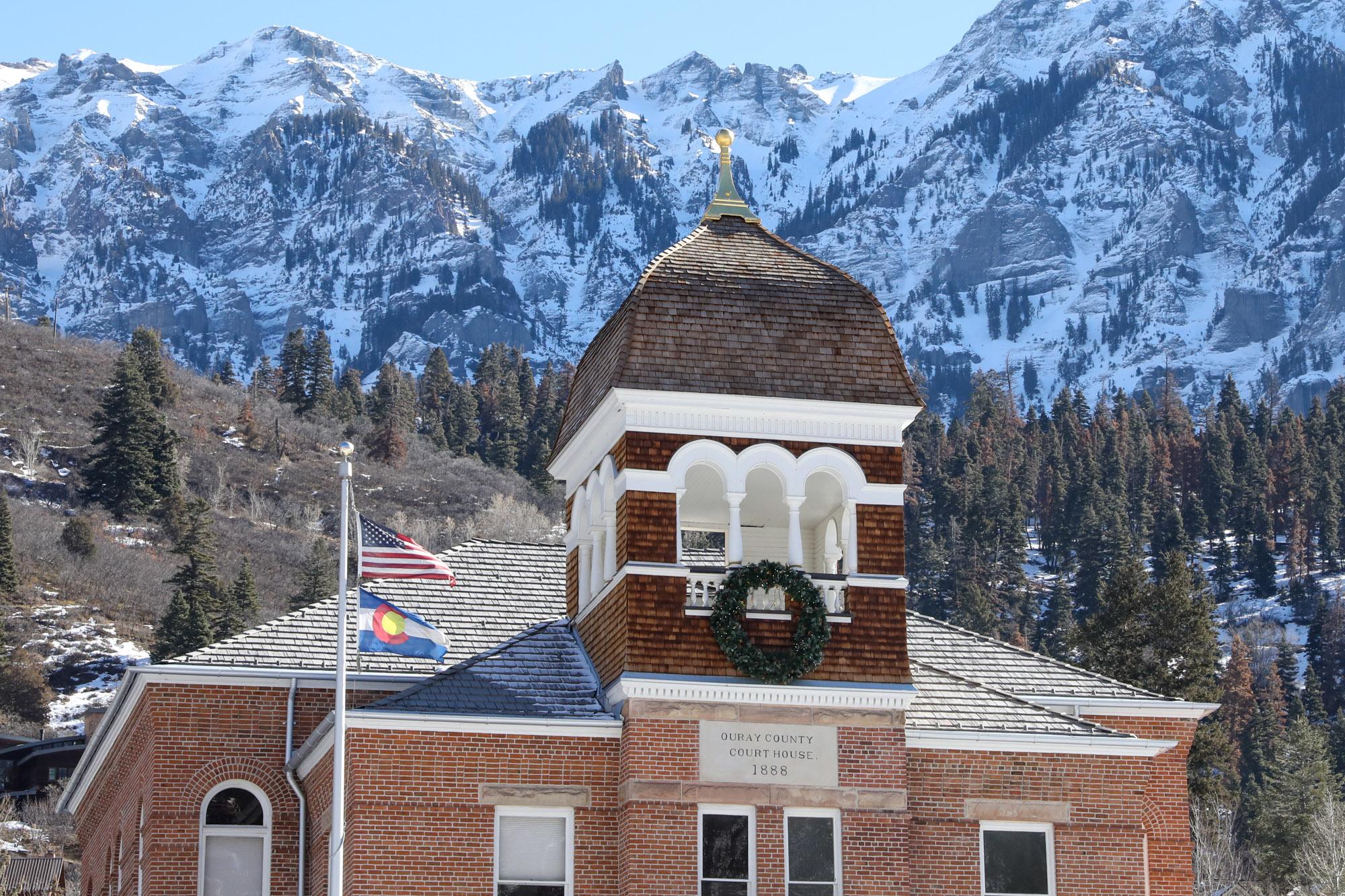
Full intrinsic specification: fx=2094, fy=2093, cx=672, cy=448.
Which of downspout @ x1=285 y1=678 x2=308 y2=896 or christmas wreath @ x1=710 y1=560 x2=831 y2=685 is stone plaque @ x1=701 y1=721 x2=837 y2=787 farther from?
downspout @ x1=285 y1=678 x2=308 y2=896

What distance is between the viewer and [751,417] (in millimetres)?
35344

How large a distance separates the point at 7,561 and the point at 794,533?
108 meters

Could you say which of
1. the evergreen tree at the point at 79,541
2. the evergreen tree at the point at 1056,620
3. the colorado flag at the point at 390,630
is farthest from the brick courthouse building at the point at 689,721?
the evergreen tree at the point at 79,541

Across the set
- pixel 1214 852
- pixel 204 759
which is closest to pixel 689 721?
pixel 204 759

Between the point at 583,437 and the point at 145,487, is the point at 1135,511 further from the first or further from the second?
the point at 583,437

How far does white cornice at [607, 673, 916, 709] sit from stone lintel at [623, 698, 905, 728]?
7cm

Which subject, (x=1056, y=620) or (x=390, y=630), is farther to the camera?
(x=1056, y=620)

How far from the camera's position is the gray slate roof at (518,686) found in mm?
→ 34094

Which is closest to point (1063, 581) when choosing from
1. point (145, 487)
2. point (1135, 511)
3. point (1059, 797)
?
point (1135, 511)

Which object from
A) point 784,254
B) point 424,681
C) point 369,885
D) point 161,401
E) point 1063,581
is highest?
point 161,401

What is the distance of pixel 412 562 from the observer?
105 feet

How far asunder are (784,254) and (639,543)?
630 centimetres

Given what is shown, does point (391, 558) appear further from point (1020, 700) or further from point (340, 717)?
point (1020, 700)

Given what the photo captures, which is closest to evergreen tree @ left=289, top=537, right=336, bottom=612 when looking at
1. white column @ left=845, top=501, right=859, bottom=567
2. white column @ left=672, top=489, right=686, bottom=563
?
white column @ left=672, top=489, right=686, bottom=563
